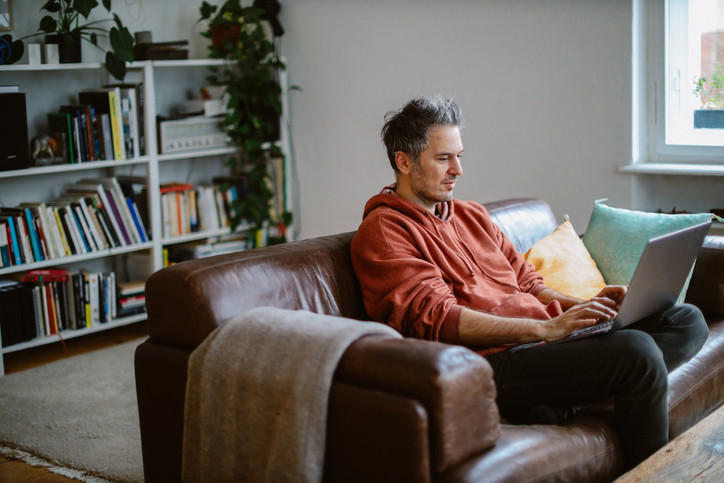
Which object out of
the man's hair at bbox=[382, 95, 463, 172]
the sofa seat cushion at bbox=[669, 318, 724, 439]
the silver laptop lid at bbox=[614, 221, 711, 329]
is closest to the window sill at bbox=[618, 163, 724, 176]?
the sofa seat cushion at bbox=[669, 318, 724, 439]

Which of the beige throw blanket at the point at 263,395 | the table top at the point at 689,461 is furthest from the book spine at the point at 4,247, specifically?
the table top at the point at 689,461

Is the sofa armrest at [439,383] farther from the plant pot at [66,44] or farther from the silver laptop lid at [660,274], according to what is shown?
the plant pot at [66,44]

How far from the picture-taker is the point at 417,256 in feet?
7.13

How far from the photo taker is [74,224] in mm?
3807

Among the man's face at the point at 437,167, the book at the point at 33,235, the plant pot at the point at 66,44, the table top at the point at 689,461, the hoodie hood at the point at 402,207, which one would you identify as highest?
the plant pot at the point at 66,44

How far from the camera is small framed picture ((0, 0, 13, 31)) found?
11.7 feet

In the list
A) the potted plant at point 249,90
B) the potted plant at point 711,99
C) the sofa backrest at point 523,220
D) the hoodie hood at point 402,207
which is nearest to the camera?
the hoodie hood at point 402,207

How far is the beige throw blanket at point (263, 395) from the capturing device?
160 centimetres

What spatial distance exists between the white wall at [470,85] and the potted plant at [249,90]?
0.19 meters

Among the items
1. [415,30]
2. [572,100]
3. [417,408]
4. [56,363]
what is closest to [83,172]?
[56,363]

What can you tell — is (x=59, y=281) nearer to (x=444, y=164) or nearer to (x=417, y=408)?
(x=444, y=164)

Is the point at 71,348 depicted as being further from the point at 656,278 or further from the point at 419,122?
the point at 656,278

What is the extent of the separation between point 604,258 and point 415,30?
6.32ft

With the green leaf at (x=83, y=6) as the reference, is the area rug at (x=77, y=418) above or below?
below
